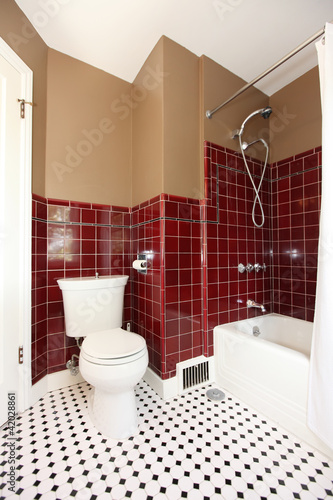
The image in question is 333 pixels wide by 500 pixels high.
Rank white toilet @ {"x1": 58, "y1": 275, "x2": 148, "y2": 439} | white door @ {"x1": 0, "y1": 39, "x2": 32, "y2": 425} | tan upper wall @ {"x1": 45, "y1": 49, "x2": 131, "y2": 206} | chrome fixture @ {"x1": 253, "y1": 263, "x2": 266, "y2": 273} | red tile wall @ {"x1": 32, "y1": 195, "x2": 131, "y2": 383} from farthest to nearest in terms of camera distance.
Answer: chrome fixture @ {"x1": 253, "y1": 263, "x2": 266, "y2": 273}
tan upper wall @ {"x1": 45, "y1": 49, "x2": 131, "y2": 206}
red tile wall @ {"x1": 32, "y1": 195, "x2": 131, "y2": 383}
white door @ {"x1": 0, "y1": 39, "x2": 32, "y2": 425}
white toilet @ {"x1": 58, "y1": 275, "x2": 148, "y2": 439}

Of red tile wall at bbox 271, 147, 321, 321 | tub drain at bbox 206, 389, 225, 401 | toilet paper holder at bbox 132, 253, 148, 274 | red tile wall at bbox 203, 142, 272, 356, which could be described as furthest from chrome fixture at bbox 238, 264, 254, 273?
tub drain at bbox 206, 389, 225, 401

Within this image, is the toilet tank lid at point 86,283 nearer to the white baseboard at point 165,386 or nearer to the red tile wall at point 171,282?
the red tile wall at point 171,282

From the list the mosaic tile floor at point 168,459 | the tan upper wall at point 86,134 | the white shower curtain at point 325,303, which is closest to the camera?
the mosaic tile floor at point 168,459

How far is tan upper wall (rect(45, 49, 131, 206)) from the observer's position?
5.48 ft

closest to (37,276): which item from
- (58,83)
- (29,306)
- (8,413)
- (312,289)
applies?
(29,306)

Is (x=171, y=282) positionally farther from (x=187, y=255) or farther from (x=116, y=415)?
(x=116, y=415)

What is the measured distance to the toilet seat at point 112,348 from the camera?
3.81ft

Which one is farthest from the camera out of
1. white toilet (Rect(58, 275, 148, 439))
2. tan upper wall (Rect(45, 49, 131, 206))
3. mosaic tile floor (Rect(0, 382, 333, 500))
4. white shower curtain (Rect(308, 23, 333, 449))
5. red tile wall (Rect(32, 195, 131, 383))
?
tan upper wall (Rect(45, 49, 131, 206))

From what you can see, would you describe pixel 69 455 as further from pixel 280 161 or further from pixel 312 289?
pixel 280 161

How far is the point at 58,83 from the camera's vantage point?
5.53 feet

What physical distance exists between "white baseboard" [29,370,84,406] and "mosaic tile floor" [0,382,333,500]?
91 millimetres

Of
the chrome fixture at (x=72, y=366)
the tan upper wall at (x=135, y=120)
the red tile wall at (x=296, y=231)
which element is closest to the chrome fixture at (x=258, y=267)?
the red tile wall at (x=296, y=231)
